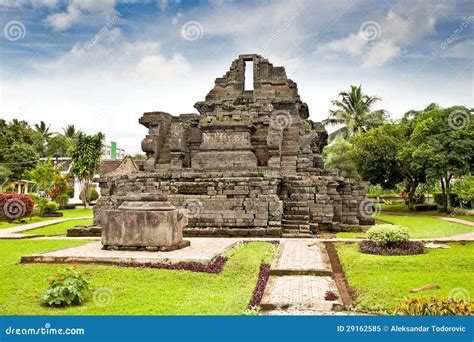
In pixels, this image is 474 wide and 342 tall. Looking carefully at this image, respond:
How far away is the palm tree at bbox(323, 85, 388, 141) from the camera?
166ft

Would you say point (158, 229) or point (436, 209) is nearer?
point (158, 229)

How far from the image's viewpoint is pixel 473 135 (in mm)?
28812

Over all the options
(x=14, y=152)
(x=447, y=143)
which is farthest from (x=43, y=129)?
(x=447, y=143)

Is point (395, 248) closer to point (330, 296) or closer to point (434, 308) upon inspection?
point (330, 296)

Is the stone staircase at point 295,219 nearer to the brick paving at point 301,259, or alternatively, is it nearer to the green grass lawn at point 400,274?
the brick paving at point 301,259

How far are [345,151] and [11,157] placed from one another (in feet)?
111

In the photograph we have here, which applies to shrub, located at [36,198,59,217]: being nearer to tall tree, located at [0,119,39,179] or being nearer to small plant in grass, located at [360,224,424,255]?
tall tree, located at [0,119,39,179]

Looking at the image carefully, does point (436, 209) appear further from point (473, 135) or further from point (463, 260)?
point (463, 260)

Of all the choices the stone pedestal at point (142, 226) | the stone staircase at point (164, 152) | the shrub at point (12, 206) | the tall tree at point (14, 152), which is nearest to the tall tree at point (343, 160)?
the stone staircase at point (164, 152)

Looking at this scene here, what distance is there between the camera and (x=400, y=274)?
8938 millimetres

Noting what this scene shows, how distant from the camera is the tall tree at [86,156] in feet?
146

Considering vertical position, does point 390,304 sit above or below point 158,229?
below

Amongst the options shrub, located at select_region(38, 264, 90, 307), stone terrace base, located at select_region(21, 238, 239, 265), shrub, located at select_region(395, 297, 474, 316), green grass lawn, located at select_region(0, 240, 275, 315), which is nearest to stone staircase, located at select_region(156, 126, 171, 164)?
stone terrace base, located at select_region(21, 238, 239, 265)

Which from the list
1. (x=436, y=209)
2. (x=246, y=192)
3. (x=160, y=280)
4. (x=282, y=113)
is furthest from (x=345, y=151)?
(x=160, y=280)
